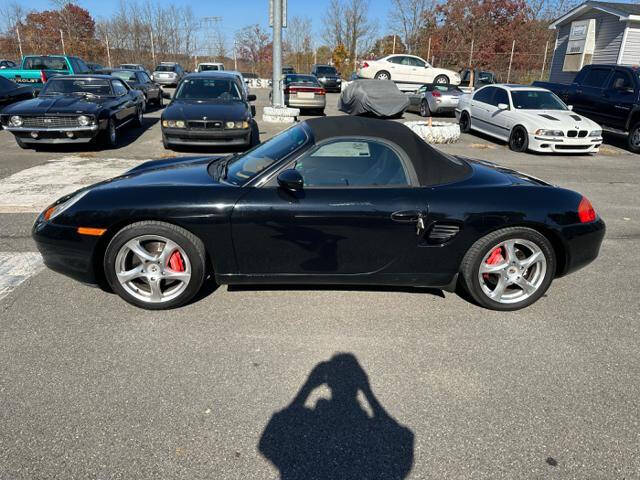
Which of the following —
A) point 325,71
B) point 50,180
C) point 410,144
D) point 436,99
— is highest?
point 325,71

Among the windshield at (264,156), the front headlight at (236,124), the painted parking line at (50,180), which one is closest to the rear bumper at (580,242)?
the windshield at (264,156)

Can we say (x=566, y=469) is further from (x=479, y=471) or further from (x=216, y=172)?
(x=216, y=172)

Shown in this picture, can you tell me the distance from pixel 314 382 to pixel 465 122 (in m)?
12.7

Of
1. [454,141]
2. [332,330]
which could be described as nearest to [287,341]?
[332,330]

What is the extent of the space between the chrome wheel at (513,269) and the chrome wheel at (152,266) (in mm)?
2229

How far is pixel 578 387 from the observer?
2.57 m

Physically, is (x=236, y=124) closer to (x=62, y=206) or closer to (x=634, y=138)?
(x=62, y=206)

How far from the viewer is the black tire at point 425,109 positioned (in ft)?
55.2

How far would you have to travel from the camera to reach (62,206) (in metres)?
3.32

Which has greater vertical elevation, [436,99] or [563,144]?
[436,99]

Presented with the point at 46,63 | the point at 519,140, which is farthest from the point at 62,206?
the point at 46,63

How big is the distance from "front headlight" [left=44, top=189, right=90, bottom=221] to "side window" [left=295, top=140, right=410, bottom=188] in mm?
1654

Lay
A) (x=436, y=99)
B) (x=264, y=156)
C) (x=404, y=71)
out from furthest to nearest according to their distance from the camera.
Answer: (x=404, y=71)
(x=436, y=99)
(x=264, y=156)

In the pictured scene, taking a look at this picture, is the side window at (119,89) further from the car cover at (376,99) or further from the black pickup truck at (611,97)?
the black pickup truck at (611,97)
